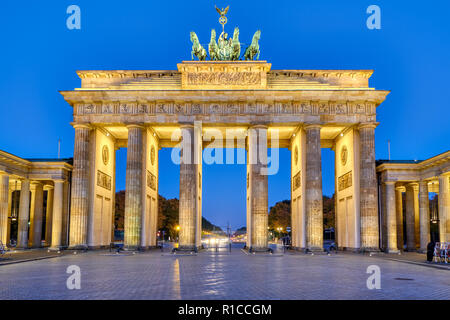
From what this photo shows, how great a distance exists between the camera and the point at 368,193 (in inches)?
1645

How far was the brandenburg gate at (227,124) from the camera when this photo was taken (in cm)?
4188

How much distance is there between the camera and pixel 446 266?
81.4 feet

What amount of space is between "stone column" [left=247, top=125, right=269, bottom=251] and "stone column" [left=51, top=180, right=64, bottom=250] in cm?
1957

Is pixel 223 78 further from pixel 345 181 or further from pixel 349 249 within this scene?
pixel 349 249

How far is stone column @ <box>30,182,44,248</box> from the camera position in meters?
48.2

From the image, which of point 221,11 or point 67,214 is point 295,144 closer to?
point 221,11

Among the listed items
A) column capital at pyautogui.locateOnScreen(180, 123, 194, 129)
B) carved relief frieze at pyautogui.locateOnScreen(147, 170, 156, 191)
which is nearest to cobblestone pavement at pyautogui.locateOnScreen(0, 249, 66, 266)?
carved relief frieze at pyautogui.locateOnScreen(147, 170, 156, 191)

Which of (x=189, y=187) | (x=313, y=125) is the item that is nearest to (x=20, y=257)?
(x=189, y=187)

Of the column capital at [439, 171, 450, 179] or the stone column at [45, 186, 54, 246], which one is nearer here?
the column capital at [439, 171, 450, 179]

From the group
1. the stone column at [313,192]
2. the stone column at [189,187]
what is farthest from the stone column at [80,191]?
the stone column at [313,192]

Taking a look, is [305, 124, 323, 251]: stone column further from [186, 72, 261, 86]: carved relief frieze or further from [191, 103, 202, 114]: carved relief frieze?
[191, 103, 202, 114]: carved relief frieze

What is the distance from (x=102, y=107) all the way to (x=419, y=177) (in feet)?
106

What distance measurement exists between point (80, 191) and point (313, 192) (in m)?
22.7

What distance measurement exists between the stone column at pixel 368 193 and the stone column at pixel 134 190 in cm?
2164
